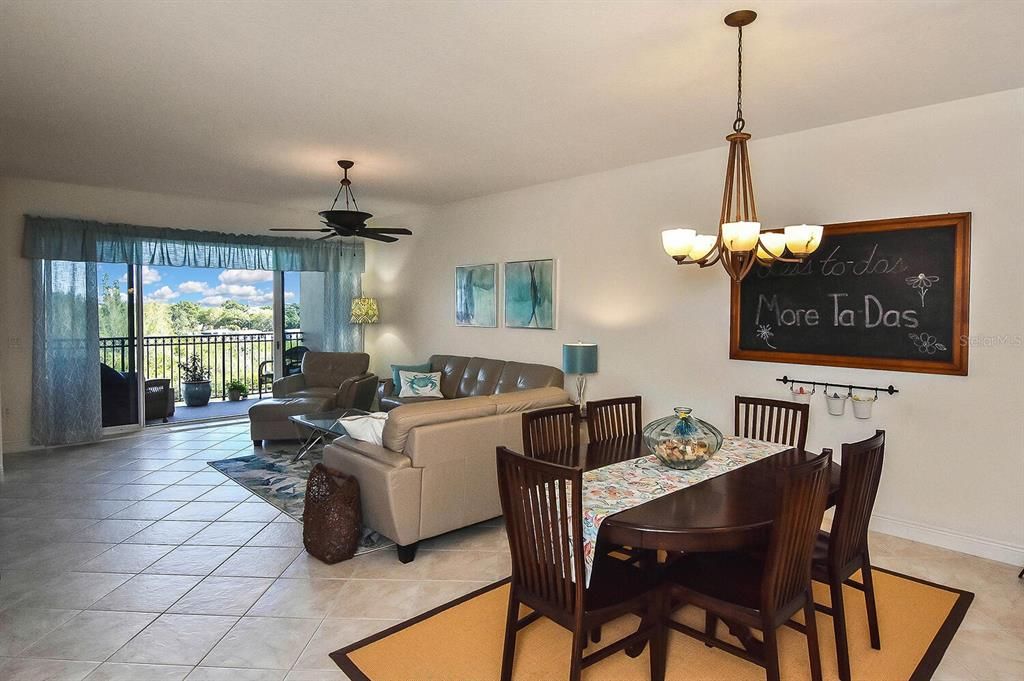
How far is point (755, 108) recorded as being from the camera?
3.46 m

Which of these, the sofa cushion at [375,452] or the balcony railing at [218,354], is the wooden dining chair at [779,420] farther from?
the balcony railing at [218,354]

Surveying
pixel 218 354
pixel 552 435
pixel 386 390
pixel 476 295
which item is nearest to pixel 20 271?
pixel 218 354

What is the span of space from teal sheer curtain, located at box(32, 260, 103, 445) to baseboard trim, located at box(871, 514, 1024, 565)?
23.0 ft

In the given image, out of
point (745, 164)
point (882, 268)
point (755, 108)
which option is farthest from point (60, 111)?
point (882, 268)

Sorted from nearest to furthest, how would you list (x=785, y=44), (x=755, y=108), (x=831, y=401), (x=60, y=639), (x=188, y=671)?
(x=188, y=671)
(x=60, y=639)
(x=785, y=44)
(x=755, y=108)
(x=831, y=401)

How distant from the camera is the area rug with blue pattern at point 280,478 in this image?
3635 mm

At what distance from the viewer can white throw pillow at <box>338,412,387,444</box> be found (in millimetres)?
3449

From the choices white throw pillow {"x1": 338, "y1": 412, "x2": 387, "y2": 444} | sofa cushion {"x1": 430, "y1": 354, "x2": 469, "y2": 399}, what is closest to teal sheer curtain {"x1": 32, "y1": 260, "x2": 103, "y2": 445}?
sofa cushion {"x1": 430, "y1": 354, "x2": 469, "y2": 399}

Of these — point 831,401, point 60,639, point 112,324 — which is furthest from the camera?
point 112,324

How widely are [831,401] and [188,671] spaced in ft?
12.2

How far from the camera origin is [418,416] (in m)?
3.23

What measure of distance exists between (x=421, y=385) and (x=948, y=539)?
4459 mm

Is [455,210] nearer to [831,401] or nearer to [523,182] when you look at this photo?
[523,182]

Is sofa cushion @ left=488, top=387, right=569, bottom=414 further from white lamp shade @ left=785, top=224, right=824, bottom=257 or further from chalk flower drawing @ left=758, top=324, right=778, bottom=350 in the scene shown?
white lamp shade @ left=785, top=224, right=824, bottom=257
